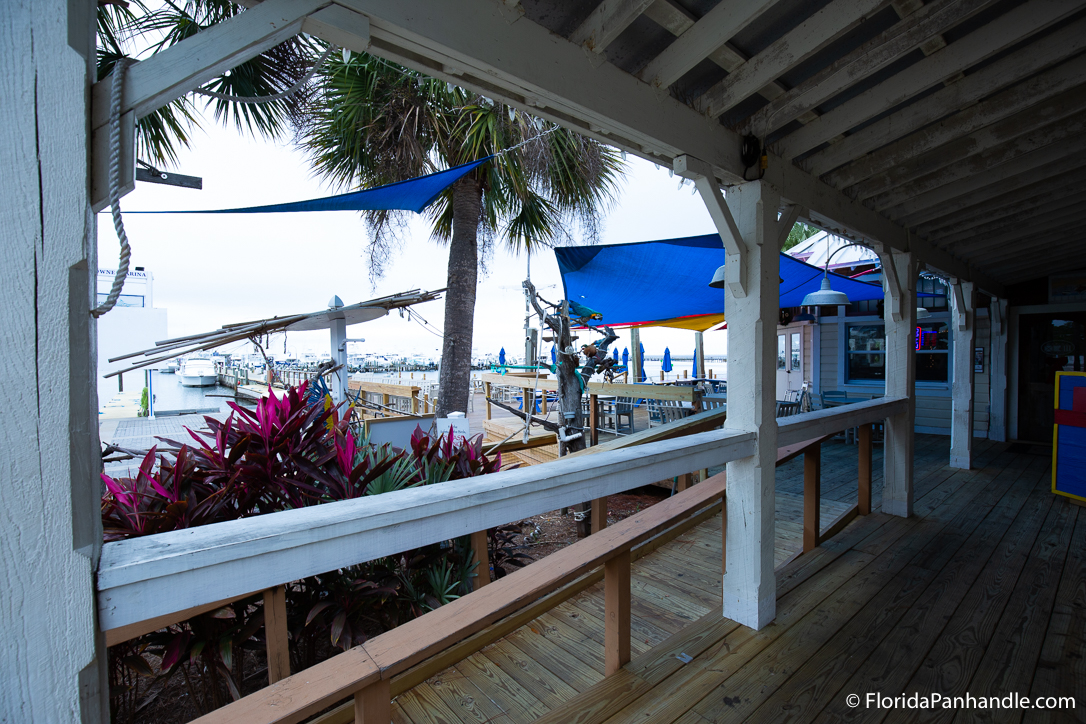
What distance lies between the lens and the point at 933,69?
188 centimetres

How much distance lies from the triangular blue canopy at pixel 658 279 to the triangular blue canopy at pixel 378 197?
1.57m

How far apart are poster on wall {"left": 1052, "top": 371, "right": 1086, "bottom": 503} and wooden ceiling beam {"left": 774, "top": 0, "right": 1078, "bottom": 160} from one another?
3282 mm

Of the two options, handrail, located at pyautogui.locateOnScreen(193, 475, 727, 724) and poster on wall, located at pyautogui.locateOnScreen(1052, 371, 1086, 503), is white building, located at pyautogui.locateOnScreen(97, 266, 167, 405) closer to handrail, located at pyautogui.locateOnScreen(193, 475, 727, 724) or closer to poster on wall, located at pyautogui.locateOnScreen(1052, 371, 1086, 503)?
handrail, located at pyautogui.locateOnScreen(193, 475, 727, 724)

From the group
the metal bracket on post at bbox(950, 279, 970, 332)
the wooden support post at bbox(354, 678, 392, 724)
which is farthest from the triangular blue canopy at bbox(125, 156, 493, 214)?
the metal bracket on post at bbox(950, 279, 970, 332)

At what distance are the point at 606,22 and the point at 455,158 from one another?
4.75 meters

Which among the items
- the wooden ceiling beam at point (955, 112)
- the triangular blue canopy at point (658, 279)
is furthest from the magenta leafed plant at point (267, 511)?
the triangular blue canopy at point (658, 279)

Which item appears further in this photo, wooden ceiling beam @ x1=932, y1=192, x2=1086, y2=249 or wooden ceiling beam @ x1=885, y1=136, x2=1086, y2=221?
Result: wooden ceiling beam @ x1=932, y1=192, x2=1086, y2=249

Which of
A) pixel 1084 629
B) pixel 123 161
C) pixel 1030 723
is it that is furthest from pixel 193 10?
pixel 1084 629

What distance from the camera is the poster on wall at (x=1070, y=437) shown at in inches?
145

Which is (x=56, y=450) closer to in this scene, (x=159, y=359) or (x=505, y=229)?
(x=159, y=359)

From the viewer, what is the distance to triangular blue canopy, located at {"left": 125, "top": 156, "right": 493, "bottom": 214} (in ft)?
9.86

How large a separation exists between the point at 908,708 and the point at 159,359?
5.15 meters

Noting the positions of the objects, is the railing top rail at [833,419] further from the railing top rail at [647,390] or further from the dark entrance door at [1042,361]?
the dark entrance door at [1042,361]

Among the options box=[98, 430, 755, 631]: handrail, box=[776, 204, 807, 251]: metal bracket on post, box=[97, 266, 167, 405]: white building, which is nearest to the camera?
box=[98, 430, 755, 631]: handrail
